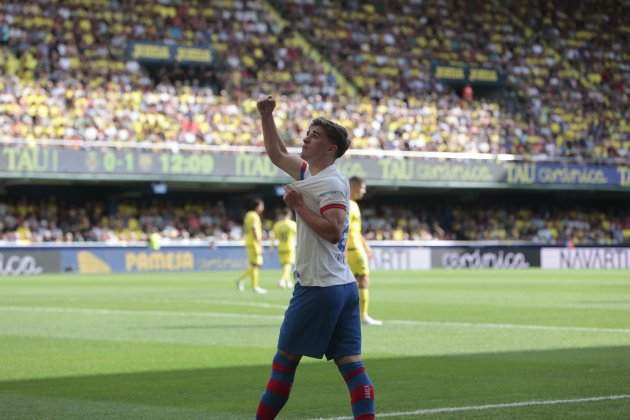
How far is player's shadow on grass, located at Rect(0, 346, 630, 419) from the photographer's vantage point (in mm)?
9844

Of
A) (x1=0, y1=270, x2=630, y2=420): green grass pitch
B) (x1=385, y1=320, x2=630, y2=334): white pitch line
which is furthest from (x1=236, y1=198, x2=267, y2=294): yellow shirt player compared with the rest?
(x1=385, y1=320, x2=630, y2=334): white pitch line

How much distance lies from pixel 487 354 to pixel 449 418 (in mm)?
5243

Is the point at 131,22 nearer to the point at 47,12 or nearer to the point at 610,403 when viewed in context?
the point at 47,12

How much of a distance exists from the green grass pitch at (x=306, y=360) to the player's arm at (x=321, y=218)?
2.28 metres

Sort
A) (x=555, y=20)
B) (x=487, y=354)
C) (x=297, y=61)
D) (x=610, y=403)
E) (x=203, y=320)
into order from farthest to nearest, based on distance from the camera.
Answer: (x=555, y=20) < (x=297, y=61) < (x=203, y=320) < (x=487, y=354) < (x=610, y=403)

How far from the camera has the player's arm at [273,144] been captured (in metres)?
7.89

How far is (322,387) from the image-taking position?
11.3m

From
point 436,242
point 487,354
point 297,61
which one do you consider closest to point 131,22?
A: point 297,61

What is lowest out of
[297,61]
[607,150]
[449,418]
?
[449,418]

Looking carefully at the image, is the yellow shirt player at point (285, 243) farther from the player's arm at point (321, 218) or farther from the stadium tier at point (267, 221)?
the player's arm at point (321, 218)

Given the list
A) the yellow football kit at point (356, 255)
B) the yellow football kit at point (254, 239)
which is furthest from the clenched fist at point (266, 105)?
the yellow football kit at point (254, 239)

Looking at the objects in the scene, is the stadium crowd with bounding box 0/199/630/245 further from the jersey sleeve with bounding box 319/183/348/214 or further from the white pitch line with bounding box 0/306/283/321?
the jersey sleeve with bounding box 319/183/348/214

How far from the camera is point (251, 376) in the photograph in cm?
1217

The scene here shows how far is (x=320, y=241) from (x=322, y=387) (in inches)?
157
